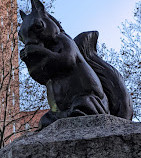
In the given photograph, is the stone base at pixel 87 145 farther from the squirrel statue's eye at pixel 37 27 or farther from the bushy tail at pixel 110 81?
the squirrel statue's eye at pixel 37 27

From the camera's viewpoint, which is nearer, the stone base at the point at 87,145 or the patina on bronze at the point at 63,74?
the stone base at the point at 87,145

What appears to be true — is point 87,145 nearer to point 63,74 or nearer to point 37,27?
point 63,74

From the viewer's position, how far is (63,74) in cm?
268

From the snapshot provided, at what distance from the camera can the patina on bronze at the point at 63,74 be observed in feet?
8.44

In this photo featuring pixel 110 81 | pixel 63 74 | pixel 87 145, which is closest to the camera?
pixel 87 145

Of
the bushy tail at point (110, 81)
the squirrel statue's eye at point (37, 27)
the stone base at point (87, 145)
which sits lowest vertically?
the stone base at point (87, 145)

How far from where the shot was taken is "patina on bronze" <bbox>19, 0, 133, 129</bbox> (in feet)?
8.44

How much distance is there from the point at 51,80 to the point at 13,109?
8.61 metres

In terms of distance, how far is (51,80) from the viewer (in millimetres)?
2764

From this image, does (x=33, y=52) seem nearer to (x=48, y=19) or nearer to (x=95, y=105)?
(x=48, y=19)

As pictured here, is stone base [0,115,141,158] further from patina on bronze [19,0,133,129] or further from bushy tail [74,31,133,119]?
bushy tail [74,31,133,119]

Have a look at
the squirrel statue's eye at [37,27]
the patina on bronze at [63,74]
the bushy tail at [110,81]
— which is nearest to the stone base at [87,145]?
the patina on bronze at [63,74]

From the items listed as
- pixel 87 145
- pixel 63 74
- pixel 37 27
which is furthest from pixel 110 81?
pixel 87 145

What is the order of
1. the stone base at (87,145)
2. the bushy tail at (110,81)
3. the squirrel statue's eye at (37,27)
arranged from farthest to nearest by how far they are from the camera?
1. the bushy tail at (110,81)
2. the squirrel statue's eye at (37,27)
3. the stone base at (87,145)
